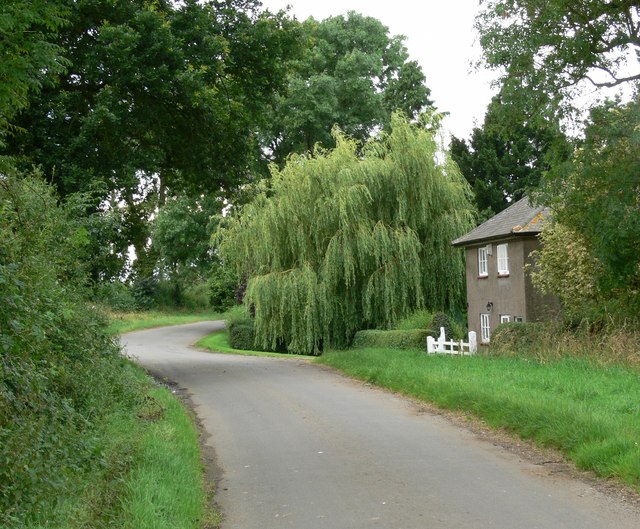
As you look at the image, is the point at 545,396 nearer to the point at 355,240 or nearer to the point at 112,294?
the point at 112,294

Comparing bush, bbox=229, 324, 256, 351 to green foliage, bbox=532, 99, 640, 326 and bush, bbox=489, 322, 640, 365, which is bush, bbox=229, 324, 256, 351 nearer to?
bush, bbox=489, 322, 640, 365

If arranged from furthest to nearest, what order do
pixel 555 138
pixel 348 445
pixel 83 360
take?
pixel 555 138
pixel 83 360
pixel 348 445

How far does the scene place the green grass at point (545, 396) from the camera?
8.12 metres

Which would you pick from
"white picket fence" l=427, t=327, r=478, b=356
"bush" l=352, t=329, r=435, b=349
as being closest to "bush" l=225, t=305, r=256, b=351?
"bush" l=352, t=329, r=435, b=349

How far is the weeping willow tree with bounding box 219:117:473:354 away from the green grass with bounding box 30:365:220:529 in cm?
1745

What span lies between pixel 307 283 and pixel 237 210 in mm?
7375

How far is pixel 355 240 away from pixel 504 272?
19.2ft

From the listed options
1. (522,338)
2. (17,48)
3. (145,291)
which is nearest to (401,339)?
(522,338)

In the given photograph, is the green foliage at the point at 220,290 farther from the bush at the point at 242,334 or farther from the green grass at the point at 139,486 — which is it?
the green grass at the point at 139,486

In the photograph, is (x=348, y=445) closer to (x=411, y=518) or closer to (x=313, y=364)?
(x=411, y=518)

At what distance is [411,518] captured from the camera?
6.46 meters

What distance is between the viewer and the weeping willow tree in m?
27.0

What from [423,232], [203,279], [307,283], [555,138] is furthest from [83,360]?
[203,279]

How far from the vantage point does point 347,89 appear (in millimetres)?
45750
